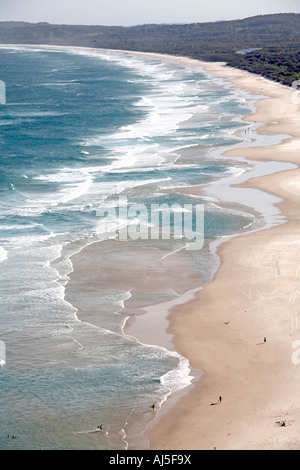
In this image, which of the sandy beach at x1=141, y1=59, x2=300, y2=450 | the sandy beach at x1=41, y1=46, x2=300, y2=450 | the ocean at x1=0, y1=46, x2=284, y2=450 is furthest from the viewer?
the ocean at x1=0, y1=46, x2=284, y2=450

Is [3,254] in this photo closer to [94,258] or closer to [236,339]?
[94,258]

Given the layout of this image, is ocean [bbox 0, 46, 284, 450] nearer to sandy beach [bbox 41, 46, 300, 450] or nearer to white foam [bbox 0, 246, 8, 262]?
white foam [bbox 0, 246, 8, 262]

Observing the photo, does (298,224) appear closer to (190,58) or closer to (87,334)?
(87,334)

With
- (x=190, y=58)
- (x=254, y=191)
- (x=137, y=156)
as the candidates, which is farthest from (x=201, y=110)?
(x=190, y=58)

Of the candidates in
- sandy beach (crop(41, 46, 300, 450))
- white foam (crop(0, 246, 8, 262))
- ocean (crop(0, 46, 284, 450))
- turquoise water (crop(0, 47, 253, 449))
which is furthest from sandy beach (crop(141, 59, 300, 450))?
white foam (crop(0, 246, 8, 262))

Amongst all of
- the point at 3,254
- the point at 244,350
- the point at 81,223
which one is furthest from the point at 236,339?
the point at 81,223

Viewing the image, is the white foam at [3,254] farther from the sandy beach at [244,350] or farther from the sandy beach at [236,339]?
the sandy beach at [244,350]
